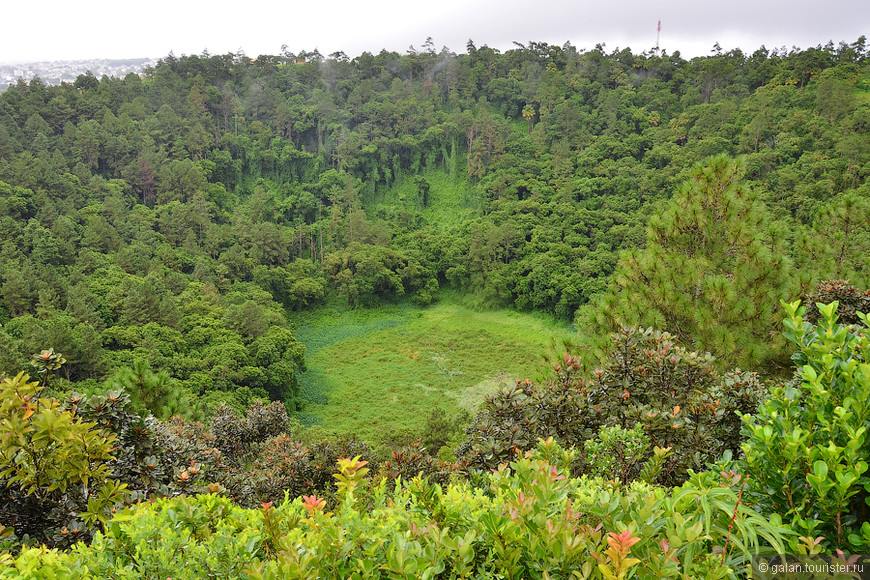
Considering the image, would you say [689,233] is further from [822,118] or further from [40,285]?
[822,118]

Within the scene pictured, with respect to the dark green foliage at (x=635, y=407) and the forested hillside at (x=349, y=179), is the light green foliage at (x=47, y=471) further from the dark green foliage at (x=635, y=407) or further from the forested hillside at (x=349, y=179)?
the forested hillside at (x=349, y=179)

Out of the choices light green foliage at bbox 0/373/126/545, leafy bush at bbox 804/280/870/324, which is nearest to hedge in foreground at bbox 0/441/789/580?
light green foliage at bbox 0/373/126/545

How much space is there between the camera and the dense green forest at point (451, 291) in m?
1.36

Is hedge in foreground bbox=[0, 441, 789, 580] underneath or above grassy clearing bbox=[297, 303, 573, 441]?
above

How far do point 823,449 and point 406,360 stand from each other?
18.8 meters

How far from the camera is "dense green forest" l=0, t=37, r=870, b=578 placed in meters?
1.36

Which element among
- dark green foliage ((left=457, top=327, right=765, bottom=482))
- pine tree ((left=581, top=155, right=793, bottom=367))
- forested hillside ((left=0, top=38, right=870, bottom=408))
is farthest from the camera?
forested hillside ((left=0, top=38, right=870, bottom=408))

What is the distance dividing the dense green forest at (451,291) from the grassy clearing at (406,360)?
63cm

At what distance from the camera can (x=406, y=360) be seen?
1967cm

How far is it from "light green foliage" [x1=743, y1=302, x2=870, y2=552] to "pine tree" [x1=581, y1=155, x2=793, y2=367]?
14.2 feet

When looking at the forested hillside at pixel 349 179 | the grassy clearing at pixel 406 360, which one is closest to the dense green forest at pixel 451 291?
the forested hillside at pixel 349 179

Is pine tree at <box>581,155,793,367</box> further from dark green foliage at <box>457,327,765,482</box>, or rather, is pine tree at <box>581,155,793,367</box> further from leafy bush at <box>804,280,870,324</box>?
dark green foliage at <box>457,327,765,482</box>

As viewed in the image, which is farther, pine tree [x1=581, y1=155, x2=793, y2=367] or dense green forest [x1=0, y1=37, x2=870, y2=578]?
pine tree [x1=581, y1=155, x2=793, y2=367]

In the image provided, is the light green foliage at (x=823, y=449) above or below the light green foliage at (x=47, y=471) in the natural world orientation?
above
